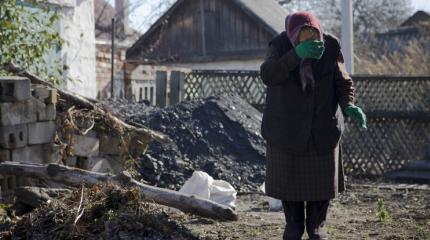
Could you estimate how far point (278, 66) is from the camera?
4789mm

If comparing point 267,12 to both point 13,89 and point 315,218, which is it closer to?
point 13,89

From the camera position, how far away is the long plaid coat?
4.87 metres

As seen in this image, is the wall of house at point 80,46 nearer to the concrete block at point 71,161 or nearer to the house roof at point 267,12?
the concrete block at point 71,161

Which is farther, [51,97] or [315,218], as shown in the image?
[51,97]

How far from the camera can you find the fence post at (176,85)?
12.1 meters

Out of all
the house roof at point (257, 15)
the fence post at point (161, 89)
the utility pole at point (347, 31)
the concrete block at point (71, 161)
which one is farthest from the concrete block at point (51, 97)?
the house roof at point (257, 15)

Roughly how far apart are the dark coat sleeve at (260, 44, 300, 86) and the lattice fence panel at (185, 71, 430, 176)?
21.3 feet

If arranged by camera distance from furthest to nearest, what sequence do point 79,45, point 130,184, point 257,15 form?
point 257,15, point 79,45, point 130,184

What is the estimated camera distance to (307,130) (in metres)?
4.85

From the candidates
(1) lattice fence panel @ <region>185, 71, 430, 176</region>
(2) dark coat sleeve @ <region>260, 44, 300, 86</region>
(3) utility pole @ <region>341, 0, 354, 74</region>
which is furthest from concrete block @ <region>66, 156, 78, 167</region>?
(3) utility pole @ <region>341, 0, 354, 74</region>

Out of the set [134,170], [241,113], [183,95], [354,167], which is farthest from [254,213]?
[183,95]

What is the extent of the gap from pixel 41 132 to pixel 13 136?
355 millimetres

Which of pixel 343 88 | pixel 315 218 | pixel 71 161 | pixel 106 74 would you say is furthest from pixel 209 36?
pixel 315 218

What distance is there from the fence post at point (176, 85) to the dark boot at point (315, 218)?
7244 millimetres
